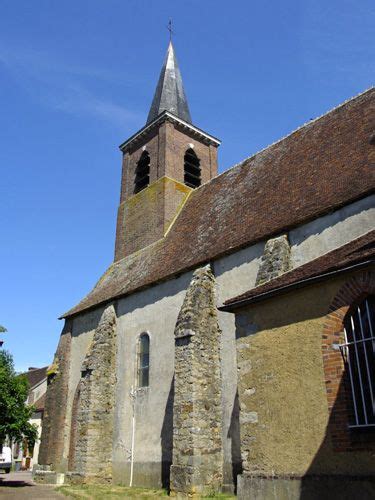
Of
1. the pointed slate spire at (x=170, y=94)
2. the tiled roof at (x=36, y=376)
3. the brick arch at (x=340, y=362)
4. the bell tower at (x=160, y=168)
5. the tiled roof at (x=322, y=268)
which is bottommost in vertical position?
the brick arch at (x=340, y=362)

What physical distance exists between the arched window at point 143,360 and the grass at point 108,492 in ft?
10.2


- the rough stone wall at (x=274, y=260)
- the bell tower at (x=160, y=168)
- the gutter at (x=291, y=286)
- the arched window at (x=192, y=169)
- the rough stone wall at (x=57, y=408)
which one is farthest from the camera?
the arched window at (x=192, y=169)

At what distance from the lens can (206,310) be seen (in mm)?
13281

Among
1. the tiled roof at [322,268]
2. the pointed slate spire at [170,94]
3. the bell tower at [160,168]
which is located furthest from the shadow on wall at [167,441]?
the pointed slate spire at [170,94]

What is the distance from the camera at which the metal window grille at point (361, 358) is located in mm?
6439

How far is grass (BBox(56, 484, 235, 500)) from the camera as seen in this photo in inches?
474

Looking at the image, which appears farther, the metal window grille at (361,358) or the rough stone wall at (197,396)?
the rough stone wall at (197,396)

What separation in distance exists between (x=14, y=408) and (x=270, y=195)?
10746 mm

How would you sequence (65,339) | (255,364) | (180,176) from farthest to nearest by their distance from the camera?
(180,176) → (65,339) → (255,364)

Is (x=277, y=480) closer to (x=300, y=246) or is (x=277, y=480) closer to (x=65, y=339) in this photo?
(x=300, y=246)

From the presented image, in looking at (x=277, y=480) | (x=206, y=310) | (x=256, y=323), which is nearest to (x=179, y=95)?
(x=206, y=310)

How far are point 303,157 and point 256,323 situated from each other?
8.69 meters

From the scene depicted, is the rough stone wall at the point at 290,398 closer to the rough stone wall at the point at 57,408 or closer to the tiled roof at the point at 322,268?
the tiled roof at the point at 322,268

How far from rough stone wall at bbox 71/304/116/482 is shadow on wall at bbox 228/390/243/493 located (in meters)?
5.62
